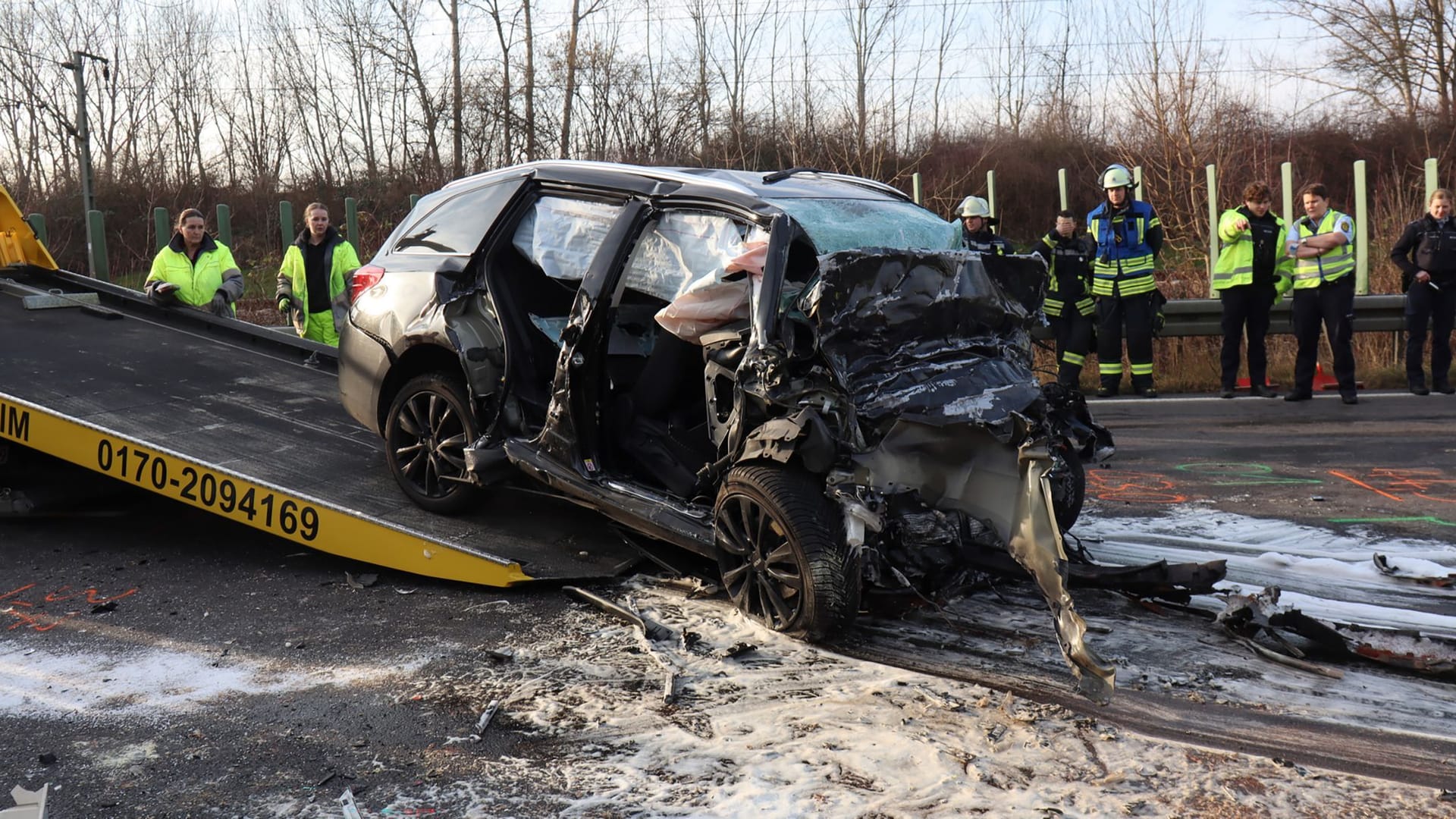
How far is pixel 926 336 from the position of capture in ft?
15.0

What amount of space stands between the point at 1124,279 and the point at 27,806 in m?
9.86

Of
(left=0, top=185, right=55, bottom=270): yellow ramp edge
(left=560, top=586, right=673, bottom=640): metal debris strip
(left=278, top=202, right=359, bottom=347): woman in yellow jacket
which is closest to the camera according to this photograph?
(left=560, top=586, right=673, bottom=640): metal debris strip

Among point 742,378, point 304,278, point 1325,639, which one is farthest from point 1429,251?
point 304,278

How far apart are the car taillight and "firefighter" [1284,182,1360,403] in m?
8.07

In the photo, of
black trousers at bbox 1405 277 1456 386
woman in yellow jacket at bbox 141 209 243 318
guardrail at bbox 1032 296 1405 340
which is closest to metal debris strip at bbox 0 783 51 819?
woman in yellow jacket at bbox 141 209 243 318

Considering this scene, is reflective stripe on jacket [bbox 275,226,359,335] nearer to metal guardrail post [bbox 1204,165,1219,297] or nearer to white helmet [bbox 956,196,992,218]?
white helmet [bbox 956,196,992,218]

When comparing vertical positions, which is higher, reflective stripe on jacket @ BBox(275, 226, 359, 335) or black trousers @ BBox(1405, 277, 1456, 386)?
reflective stripe on jacket @ BBox(275, 226, 359, 335)

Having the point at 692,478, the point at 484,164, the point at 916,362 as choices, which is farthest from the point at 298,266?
the point at 484,164

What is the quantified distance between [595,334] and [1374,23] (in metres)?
27.5

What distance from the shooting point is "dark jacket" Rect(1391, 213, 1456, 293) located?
411 inches

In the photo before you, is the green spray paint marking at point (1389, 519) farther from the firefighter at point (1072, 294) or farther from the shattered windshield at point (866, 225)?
the firefighter at point (1072, 294)

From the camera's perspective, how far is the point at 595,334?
4.96 m

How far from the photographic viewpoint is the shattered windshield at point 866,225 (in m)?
4.71

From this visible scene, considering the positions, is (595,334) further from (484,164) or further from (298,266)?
(484,164)
